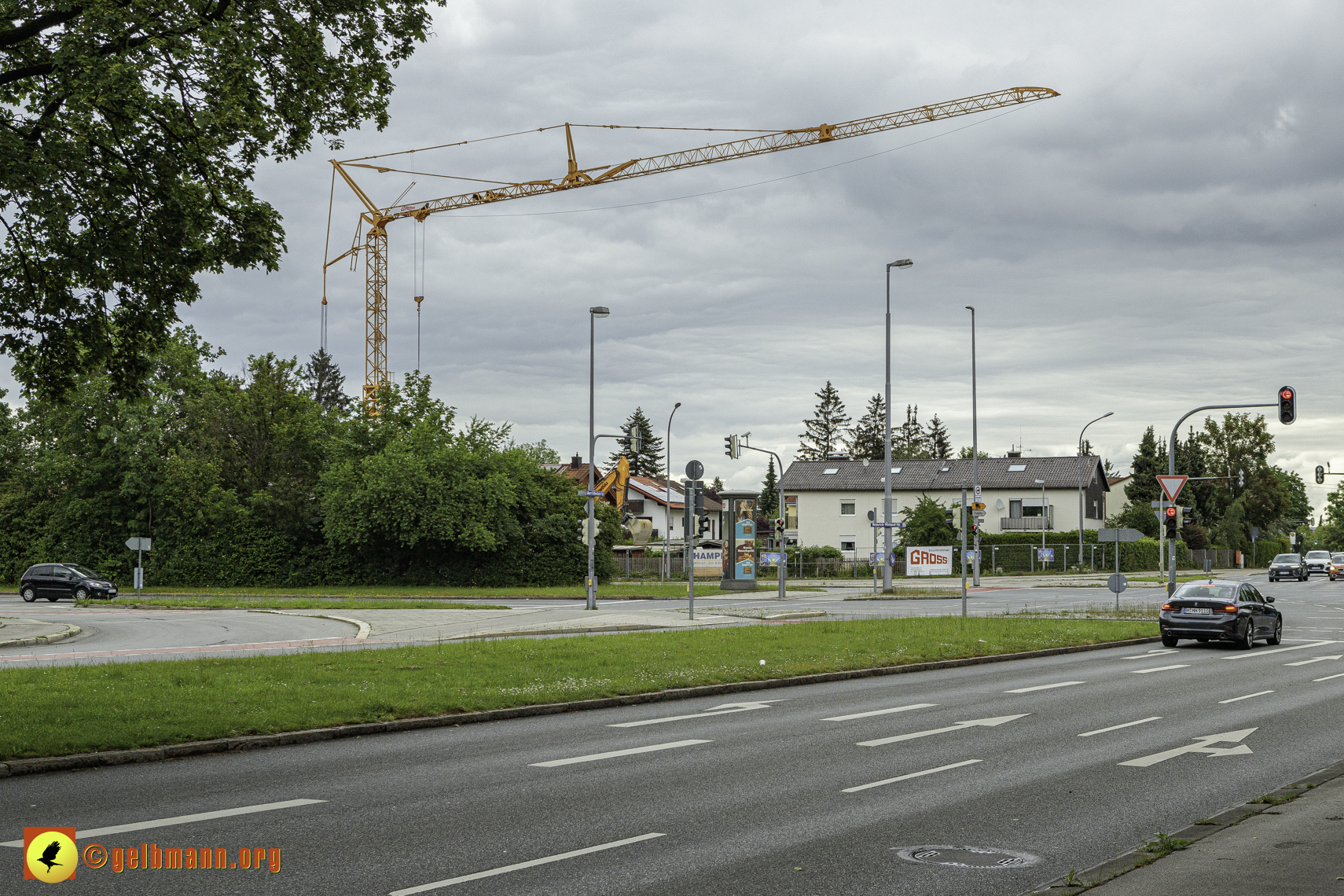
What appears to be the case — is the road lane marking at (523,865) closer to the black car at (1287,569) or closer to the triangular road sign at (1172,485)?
the triangular road sign at (1172,485)

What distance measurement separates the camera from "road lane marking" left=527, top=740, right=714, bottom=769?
993 cm

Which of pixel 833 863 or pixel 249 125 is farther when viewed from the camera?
pixel 249 125

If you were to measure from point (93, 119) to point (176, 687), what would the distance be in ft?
21.2

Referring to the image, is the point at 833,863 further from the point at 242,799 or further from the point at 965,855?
the point at 242,799

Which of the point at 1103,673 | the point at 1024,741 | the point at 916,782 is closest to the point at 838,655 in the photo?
the point at 1103,673

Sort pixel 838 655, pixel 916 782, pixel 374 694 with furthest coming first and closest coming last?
pixel 838 655, pixel 374 694, pixel 916 782

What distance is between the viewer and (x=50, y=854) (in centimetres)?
672

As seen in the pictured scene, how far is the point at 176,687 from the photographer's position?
13633 mm

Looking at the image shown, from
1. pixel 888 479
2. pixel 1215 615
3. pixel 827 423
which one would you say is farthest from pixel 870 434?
pixel 1215 615

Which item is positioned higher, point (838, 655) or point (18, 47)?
point (18, 47)

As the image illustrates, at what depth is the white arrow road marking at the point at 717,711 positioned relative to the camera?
12.6 metres

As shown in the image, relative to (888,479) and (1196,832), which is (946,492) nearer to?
(888,479)

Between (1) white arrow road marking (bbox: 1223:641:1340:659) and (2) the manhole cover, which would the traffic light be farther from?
(2) the manhole cover

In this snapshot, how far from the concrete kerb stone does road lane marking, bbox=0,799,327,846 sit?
262 centimetres
